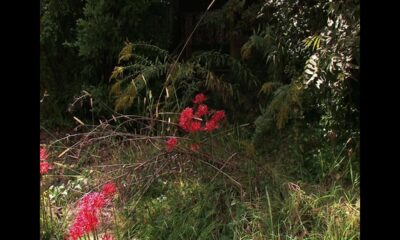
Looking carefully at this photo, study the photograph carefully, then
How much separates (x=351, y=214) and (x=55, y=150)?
3.30 m

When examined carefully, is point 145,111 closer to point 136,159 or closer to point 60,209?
point 136,159

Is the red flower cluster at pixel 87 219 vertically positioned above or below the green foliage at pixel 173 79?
below

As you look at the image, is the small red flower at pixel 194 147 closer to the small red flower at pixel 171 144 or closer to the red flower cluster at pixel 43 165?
the small red flower at pixel 171 144

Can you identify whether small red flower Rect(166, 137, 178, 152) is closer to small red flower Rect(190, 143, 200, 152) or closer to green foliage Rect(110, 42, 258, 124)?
small red flower Rect(190, 143, 200, 152)

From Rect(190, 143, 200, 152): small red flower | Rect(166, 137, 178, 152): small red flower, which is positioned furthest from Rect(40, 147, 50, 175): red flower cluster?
Rect(190, 143, 200, 152): small red flower

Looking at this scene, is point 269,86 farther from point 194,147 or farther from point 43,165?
point 43,165

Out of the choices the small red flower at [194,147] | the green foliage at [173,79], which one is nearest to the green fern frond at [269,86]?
the green foliage at [173,79]

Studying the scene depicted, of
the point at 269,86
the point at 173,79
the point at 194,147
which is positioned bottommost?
the point at 194,147

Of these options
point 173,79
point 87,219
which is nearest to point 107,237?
point 87,219

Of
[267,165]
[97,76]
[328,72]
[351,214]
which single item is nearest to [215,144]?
[267,165]

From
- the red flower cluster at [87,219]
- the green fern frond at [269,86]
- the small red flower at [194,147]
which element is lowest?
the red flower cluster at [87,219]

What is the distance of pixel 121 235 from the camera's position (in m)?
3.80

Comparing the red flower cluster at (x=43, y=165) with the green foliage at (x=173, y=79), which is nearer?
the red flower cluster at (x=43, y=165)

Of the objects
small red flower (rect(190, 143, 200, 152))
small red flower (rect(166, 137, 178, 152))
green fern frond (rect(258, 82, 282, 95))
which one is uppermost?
green fern frond (rect(258, 82, 282, 95))
